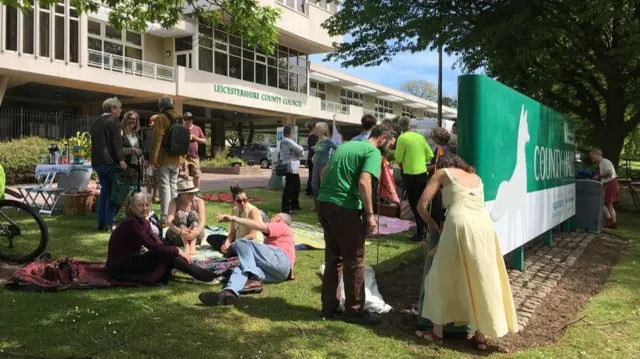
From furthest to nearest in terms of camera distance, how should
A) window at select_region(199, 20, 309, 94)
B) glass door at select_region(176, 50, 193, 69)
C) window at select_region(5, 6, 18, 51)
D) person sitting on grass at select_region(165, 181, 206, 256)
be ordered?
1. window at select_region(199, 20, 309, 94)
2. glass door at select_region(176, 50, 193, 69)
3. window at select_region(5, 6, 18, 51)
4. person sitting on grass at select_region(165, 181, 206, 256)

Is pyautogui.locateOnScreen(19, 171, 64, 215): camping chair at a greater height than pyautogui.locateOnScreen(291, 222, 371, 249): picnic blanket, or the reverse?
pyautogui.locateOnScreen(19, 171, 64, 215): camping chair

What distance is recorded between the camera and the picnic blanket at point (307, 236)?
23.7ft

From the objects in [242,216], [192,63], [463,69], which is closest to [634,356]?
[242,216]

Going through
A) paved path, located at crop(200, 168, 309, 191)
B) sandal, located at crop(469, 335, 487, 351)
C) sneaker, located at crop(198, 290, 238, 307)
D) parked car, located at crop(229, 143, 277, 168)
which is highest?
parked car, located at crop(229, 143, 277, 168)

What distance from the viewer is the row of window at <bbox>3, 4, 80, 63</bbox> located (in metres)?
20.4

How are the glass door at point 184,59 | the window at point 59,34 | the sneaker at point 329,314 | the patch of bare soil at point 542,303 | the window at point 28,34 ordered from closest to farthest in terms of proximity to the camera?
the patch of bare soil at point 542,303, the sneaker at point 329,314, the window at point 28,34, the window at point 59,34, the glass door at point 184,59

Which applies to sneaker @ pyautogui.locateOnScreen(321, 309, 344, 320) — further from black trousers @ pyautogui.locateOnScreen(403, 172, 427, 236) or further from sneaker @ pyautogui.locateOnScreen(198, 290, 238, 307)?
black trousers @ pyautogui.locateOnScreen(403, 172, 427, 236)

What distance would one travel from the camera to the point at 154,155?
7.28 metres

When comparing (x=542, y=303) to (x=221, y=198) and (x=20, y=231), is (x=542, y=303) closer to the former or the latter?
(x=20, y=231)

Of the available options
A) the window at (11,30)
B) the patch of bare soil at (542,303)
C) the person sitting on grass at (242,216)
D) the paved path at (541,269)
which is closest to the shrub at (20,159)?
the window at (11,30)

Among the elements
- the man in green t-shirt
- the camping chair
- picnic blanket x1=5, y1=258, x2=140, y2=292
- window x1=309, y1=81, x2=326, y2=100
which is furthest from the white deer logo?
window x1=309, y1=81, x2=326, y2=100

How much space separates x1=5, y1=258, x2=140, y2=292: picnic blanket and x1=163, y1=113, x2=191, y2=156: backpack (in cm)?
235

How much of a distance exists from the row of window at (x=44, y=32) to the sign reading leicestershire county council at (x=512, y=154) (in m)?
19.0

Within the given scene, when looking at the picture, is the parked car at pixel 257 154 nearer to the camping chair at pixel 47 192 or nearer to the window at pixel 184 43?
the window at pixel 184 43
